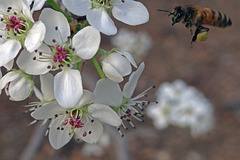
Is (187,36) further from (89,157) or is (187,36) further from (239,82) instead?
(89,157)

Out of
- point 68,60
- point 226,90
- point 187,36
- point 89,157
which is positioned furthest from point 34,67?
point 187,36

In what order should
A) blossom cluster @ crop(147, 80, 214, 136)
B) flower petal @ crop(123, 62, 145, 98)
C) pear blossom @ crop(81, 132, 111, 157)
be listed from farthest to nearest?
pear blossom @ crop(81, 132, 111, 157) → blossom cluster @ crop(147, 80, 214, 136) → flower petal @ crop(123, 62, 145, 98)

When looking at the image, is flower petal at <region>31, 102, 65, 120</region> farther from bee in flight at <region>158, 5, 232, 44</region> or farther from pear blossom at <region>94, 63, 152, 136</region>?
bee in flight at <region>158, 5, 232, 44</region>

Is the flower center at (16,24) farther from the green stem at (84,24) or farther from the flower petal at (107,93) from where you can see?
the flower petal at (107,93)

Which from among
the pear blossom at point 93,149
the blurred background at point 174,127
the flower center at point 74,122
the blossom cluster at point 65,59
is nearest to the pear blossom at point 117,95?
the blossom cluster at point 65,59

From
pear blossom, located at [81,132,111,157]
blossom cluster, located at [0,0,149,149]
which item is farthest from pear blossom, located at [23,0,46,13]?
pear blossom, located at [81,132,111,157]

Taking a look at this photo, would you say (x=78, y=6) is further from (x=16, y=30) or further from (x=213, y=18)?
(x=213, y=18)

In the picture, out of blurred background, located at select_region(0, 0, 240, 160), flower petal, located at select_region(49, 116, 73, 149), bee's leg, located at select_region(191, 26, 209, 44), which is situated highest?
bee's leg, located at select_region(191, 26, 209, 44)
